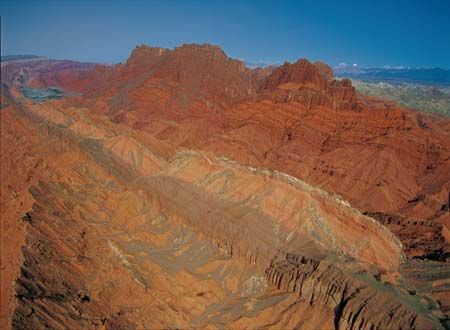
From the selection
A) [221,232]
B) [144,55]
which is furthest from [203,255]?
[144,55]

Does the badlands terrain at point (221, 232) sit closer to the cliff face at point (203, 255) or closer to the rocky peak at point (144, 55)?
the cliff face at point (203, 255)

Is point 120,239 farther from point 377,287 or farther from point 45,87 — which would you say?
point 45,87

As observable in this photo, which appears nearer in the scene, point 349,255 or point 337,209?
point 349,255

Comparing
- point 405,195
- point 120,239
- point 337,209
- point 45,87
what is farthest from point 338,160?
point 45,87

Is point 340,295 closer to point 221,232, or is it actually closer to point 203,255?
point 221,232

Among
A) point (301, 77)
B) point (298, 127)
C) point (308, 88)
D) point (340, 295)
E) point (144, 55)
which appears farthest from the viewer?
point (144, 55)

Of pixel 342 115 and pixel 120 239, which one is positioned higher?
pixel 342 115

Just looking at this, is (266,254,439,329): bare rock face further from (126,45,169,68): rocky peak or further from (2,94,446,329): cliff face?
(126,45,169,68): rocky peak

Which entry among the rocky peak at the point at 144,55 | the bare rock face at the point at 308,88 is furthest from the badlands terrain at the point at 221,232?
the rocky peak at the point at 144,55

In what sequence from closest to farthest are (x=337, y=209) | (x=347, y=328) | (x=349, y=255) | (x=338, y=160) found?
(x=347, y=328), (x=349, y=255), (x=337, y=209), (x=338, y=160)
